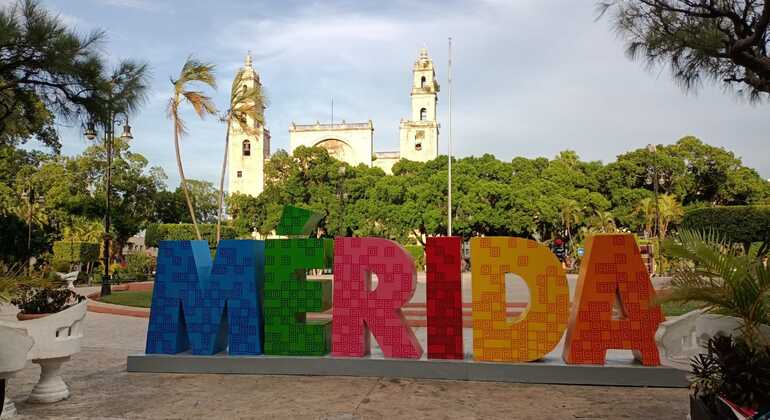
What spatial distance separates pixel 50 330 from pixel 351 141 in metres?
57.6

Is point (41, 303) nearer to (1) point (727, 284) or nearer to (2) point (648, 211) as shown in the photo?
(1) point (727, 284)

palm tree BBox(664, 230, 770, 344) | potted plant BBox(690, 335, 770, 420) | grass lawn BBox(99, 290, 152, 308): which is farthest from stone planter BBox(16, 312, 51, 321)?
grass lawn BBox(99, 290, 152, 308)

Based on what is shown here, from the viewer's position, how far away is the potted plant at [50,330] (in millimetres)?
5953

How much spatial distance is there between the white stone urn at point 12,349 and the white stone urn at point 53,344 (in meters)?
0.77

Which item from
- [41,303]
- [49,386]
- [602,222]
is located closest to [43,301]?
[41,303]

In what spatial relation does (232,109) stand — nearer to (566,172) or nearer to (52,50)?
(52,50)

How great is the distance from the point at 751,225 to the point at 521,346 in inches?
1183

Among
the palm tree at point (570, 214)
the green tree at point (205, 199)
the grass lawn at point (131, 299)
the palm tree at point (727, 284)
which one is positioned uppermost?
the green tree at point (205, 199)

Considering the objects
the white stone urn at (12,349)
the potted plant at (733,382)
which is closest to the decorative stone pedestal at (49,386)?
the white stone urn at (12,349)

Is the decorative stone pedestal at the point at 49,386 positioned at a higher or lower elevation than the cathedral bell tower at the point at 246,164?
lower

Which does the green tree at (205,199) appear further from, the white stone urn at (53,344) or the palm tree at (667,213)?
the white stone urn at (53,344)

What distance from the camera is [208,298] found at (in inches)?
304

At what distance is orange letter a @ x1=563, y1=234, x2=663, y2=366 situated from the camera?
696 centimetres

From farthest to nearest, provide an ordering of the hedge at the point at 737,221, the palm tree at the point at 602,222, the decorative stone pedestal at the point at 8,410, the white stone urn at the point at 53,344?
the palm tree at the point at 602,222, the hedge at the point at 737,221, the white stone urn at the point at 53,344, the decorative stone pedestal at the point at 8,410
